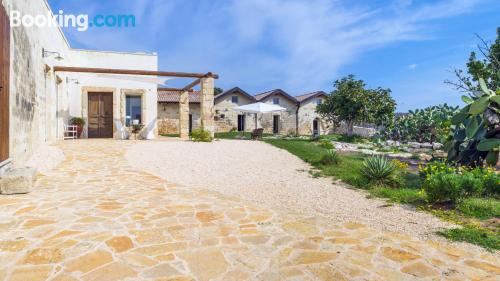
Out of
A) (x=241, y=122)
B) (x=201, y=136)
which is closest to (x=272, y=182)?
(x=201, y=136)

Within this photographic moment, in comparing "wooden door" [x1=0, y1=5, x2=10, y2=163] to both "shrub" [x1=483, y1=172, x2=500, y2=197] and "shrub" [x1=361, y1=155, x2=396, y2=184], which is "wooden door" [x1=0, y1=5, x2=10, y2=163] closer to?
"shrub" [x1=361, y1=155, x2=396, y2=184]

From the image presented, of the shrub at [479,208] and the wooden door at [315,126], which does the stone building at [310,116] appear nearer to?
the wooden door at [315,126]

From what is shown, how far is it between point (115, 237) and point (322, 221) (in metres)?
2.43

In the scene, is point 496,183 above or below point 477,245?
above

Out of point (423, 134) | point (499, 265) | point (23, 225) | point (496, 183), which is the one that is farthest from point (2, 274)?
point (423, 134)

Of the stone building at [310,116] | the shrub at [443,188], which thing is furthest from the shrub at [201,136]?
the stone building at [310,116]

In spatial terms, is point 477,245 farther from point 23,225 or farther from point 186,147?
point 186,147

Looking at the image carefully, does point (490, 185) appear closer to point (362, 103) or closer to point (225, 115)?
point (362, 103)

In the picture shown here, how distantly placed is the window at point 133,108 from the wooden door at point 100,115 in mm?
772

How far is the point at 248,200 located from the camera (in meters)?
4.97

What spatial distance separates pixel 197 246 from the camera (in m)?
2.99

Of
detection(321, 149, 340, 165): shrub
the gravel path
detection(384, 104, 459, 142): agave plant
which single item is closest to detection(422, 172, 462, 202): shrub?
the gravel path

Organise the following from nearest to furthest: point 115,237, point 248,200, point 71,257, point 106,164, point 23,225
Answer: point 71,257 → point 115,237 → point 23,225 → point 248,200 → point 106,164

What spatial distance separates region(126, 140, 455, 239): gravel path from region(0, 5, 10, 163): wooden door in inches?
112
